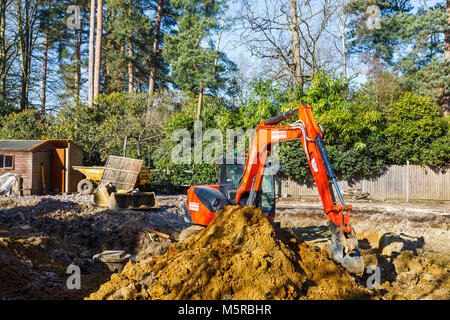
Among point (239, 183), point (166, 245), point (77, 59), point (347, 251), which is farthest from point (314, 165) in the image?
point (77, 59)

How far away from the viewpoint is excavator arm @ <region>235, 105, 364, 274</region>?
577cm

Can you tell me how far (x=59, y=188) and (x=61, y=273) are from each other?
12.5 m

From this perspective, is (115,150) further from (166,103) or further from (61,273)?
(61,273)

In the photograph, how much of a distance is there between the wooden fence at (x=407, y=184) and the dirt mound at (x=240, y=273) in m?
13.5

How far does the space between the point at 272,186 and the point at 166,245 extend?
285 cm

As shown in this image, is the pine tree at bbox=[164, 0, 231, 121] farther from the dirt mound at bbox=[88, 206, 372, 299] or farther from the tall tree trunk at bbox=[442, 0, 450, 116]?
the dirt mound at bbox=[88, 206, 372, 299]

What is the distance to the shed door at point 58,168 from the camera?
58.4ft

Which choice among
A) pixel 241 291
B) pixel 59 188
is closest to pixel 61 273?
pixel 241 291

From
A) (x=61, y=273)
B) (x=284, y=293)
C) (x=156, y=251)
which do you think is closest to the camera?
(x=284, y=293)

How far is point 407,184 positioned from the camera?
17.8 m

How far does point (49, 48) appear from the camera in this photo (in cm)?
2986

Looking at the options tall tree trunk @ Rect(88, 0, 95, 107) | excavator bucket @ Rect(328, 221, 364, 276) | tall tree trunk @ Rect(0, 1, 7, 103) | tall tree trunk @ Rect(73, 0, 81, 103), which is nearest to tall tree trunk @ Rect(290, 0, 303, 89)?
tall tree trunk @ Rect(88, 0, 95, 107)

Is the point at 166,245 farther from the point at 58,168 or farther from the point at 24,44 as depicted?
the point at 24,44

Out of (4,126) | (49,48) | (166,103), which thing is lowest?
(4,126)
